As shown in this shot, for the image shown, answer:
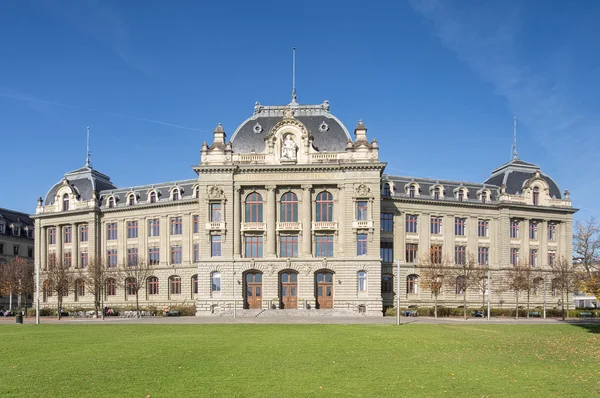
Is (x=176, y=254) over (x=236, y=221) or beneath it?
beneath

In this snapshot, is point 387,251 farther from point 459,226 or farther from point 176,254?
point 176,254

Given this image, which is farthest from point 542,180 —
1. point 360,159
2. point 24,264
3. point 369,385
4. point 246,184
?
point 24,264

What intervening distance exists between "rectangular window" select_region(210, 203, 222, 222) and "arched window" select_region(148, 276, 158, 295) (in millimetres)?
20283

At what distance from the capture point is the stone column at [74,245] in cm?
8450

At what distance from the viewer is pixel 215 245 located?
6638cm

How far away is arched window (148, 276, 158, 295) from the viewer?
265 feet

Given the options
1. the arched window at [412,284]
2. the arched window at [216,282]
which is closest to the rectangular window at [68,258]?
the arched window at [216,282]

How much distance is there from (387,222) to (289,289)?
18.6 m

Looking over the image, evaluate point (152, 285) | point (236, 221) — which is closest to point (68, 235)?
point (152, 285)

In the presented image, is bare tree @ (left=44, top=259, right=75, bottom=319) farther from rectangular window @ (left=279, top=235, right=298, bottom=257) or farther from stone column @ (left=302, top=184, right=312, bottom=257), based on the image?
stone column @ (left=302, top=184, right=312, bottom=257)

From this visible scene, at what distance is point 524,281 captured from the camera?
66.5 meters

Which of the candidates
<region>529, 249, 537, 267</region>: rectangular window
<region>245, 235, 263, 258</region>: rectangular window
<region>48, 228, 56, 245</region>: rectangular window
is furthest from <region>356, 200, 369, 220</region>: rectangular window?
<region>48, 228, 56, 245</region>: rectangular window

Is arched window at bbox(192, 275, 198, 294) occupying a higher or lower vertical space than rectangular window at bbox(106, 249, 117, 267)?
lower

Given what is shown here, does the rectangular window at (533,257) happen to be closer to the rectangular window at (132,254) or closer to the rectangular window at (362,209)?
the rectangular window at (362,209)
